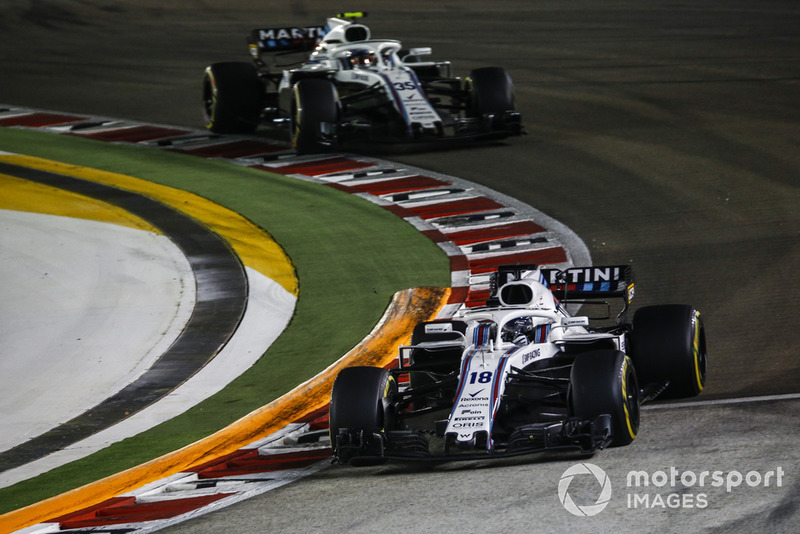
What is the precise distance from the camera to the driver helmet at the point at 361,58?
62.4 ft

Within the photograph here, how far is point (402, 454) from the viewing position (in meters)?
8.59

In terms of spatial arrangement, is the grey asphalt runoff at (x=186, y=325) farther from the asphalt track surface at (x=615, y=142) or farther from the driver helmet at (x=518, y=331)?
the driver helmet at (x=518, y=331)

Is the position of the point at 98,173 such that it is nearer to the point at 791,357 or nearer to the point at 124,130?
the point at 124,130

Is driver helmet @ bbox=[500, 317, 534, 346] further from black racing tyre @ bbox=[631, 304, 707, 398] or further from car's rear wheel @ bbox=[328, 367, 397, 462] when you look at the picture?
car's rear wheel @ bbox=[328, 367, 397, 462]

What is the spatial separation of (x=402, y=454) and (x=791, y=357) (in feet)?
12.7

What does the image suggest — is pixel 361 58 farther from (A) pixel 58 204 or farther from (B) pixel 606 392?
(B) pixel 606 392

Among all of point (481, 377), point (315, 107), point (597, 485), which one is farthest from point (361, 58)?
point (597, 485)

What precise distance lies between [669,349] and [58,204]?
10079 mm

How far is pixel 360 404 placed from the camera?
882cm

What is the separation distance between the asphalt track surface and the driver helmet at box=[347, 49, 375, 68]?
4.91 ft

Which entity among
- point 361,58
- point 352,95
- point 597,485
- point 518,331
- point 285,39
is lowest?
point 597,485

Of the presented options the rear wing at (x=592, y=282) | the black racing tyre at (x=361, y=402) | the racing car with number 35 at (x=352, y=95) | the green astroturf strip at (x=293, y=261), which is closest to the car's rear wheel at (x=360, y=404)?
the black racing tyre at (x=361, y=402)

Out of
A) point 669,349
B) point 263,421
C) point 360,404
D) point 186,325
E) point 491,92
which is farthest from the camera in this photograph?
point 491,92

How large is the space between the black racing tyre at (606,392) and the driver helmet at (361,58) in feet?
36.2
